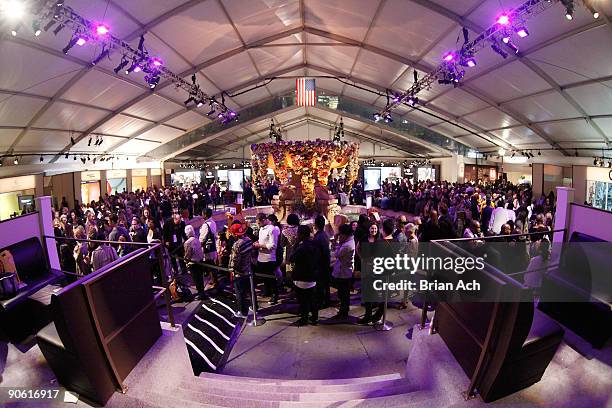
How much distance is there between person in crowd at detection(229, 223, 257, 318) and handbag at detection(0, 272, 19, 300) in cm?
233

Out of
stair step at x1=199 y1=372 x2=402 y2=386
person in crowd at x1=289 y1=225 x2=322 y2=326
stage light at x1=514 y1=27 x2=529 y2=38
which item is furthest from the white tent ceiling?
stair step at x1=199 y1=372 x2=402 y2=386

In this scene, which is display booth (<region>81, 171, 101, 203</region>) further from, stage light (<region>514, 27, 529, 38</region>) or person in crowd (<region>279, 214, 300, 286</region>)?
stage light (<region>514, 27, 529, 38</region>)

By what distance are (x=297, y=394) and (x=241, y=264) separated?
89.3 inches

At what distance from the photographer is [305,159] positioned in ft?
39.5

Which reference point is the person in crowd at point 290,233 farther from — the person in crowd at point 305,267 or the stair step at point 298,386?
the stair step at point 298,386

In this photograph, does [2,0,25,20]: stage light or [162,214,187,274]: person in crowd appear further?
[162,214,187,274]: person in crowd

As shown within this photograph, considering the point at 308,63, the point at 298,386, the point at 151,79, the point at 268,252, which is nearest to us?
the point at 298,386

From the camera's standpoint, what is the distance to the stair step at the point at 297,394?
2811 millimetres

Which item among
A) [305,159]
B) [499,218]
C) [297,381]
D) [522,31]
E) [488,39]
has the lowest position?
[297,381]

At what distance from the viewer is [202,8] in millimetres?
8141

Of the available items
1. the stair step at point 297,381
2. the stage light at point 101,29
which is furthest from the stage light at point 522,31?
the stage light at point 101,29

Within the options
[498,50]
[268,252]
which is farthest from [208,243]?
[498,50]

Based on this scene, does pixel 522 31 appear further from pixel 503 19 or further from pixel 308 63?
pixel 308 63

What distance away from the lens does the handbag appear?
3.59 m
